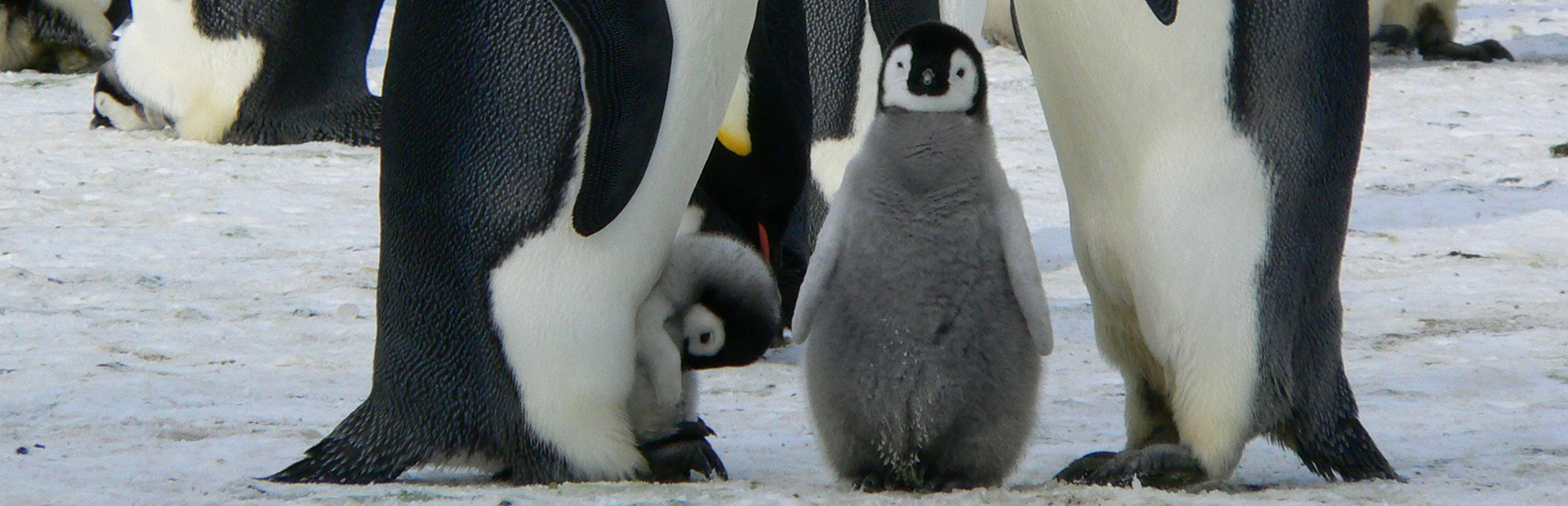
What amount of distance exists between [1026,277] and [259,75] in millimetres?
3888

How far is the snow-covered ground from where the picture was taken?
2.04 m

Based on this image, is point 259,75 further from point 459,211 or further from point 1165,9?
point 1165,9

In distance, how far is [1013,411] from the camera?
1995 mm

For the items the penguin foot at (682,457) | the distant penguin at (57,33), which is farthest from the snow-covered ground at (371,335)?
the distant penguin at (57,33)

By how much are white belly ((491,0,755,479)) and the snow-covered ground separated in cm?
7

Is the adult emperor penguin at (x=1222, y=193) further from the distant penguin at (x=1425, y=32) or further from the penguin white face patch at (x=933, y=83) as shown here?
the distant penguin at (x=1425, y=32)

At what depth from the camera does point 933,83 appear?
197 cm

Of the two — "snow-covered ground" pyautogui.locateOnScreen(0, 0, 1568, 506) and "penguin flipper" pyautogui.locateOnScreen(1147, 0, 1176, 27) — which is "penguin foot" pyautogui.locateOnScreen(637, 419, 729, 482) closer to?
"snow-covered ground" pyautogui.locateOnScreen(0, 0, 1568, 506)

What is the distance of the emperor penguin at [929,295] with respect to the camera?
1965 millimetres

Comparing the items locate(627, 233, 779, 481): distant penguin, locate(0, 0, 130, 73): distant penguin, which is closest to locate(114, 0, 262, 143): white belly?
locate(0, 0, 130, 73): distant penguin

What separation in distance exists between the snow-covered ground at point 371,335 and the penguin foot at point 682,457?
1.7 inches

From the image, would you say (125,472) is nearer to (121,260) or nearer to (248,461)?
(248,461)

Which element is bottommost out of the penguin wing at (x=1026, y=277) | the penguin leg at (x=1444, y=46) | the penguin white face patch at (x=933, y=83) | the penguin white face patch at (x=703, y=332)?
the penguin leg at (x=1444, y=46)

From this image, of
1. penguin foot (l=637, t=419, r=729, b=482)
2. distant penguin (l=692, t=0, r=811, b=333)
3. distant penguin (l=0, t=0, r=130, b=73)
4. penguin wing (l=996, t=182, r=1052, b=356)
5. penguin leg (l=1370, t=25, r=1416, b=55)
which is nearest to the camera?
penguin wing (l=996, t=182, r=1052, b=356)
